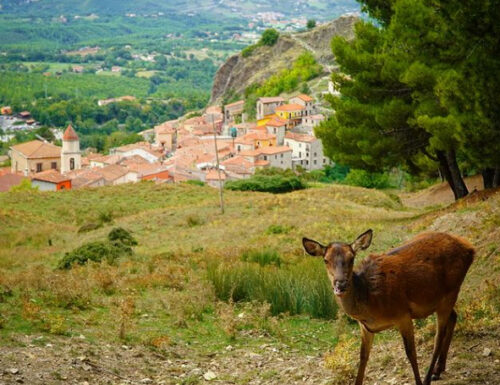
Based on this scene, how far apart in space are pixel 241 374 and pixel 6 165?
330 ft

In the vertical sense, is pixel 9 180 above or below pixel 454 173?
below

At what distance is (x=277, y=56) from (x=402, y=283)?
11108 centimetres

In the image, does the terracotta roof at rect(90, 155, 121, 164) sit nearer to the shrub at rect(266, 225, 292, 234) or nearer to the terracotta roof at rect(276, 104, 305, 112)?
the terracotta roof at rect(276, 104, 305, 112)

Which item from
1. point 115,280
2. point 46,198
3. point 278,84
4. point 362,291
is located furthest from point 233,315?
point 278,84

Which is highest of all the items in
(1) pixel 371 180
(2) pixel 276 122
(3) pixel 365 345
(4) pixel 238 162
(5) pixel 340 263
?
(5) pixel 340 263

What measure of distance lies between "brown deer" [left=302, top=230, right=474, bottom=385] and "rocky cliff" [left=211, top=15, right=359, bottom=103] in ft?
333

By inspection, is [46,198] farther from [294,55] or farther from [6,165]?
[294,55]

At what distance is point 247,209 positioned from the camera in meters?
25.8

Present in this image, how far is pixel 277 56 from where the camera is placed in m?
114

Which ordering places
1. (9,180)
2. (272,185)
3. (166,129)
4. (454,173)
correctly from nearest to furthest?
(454,173) < (272,185) < (9,180) < (166,129)

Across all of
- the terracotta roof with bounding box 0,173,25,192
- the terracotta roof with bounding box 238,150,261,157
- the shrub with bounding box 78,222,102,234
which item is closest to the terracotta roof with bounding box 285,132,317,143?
the terracotta roof with bounding box 238,150,261,157

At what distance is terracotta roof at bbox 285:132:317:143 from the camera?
79325 mm

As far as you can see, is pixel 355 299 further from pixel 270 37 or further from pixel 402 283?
pixel 270 37

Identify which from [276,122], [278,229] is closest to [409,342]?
[278,229]
